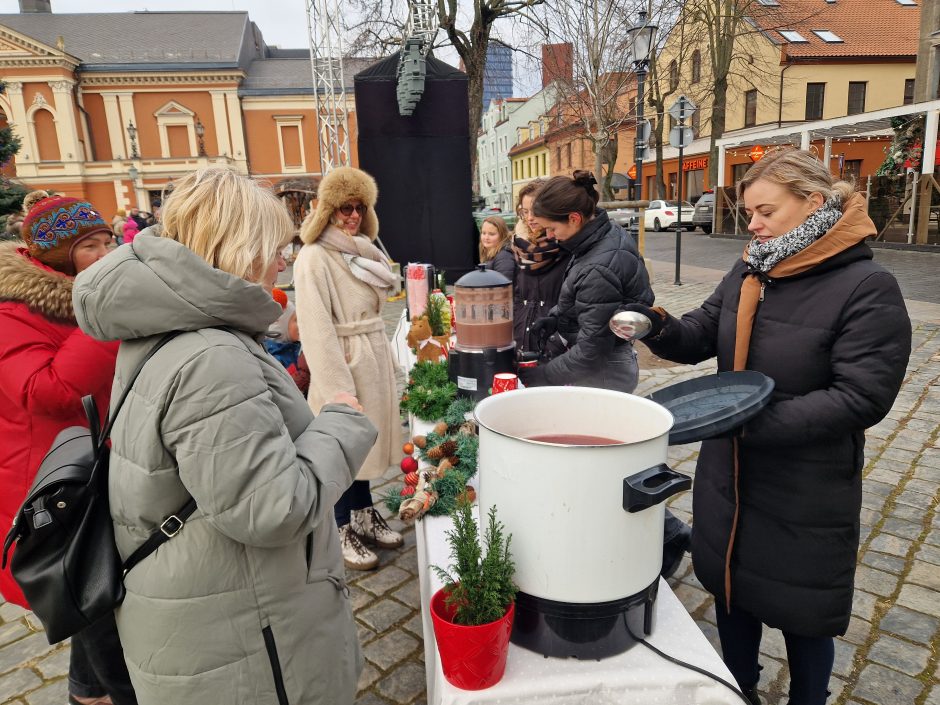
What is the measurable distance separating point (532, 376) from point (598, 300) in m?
0.48

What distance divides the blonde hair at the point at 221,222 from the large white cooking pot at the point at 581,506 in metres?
0.66

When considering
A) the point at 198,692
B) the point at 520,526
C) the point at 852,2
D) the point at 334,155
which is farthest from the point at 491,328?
the point at 852,2

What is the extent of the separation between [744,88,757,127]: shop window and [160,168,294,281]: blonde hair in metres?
37.8

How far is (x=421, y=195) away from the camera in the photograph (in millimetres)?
10430

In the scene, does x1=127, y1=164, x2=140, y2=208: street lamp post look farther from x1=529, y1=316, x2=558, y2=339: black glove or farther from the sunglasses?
x1=529, y1=316, x2=558, y2=339: black glove

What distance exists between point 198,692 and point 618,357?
2074 millimetres

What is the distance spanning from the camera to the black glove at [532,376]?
2.85 metres

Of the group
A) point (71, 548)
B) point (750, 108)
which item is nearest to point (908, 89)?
point (750, 108)

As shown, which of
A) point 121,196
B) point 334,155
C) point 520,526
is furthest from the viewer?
point 121,196

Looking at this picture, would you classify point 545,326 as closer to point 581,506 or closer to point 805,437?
point 805,437

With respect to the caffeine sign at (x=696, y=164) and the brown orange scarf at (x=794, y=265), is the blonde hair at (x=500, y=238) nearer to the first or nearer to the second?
the brown orange scarf at (x=794, y=265)

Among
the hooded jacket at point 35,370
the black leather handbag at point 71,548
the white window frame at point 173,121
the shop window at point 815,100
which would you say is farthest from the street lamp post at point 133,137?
the black leather handbag at point 71,548

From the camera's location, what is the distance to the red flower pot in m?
1.30

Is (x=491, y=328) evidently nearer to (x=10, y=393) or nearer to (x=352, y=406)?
(x=352, y=406)
